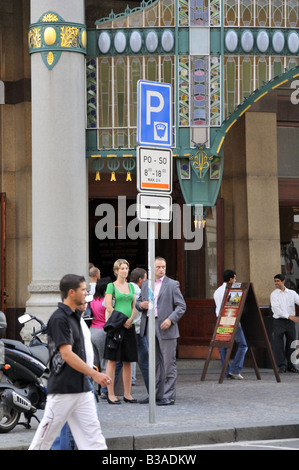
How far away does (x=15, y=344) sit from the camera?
11094 millimetres

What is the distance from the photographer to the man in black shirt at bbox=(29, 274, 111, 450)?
7.49 meters

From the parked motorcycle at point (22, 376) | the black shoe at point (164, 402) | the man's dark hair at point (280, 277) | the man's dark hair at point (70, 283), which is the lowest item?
the black shoe at point (164, 402)

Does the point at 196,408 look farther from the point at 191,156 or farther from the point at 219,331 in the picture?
the point at 191,156

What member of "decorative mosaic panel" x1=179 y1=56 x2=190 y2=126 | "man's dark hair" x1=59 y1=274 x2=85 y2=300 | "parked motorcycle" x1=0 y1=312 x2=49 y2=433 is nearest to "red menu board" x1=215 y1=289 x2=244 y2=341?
"decorative mosaic panel" x1=179 y1=56 x2=190 y2=126

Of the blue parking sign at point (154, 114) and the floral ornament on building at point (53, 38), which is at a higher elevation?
the floral ornament on building at point (53, 38)

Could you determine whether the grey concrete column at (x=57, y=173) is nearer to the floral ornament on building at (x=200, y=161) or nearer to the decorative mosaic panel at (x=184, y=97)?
the decorative mosaic panel at (x=184, y=97)

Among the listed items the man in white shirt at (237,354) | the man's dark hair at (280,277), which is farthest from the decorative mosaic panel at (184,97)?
the man's dark hair at (280,277)

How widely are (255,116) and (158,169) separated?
24.5 ft

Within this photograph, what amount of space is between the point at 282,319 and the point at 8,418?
7552mm

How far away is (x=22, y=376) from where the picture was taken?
10.9 metres

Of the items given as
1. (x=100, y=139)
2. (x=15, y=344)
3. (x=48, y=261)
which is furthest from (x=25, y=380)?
(x=100, y=139)

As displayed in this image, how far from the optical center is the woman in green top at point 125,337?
42.8 ft

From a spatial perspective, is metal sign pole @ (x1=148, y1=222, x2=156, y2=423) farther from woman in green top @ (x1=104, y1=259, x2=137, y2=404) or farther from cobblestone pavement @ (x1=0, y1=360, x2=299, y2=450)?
woman in green top @ (x1=104, y1=259, x2=137, y2=404)

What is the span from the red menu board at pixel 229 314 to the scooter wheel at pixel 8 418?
17.8 ft
